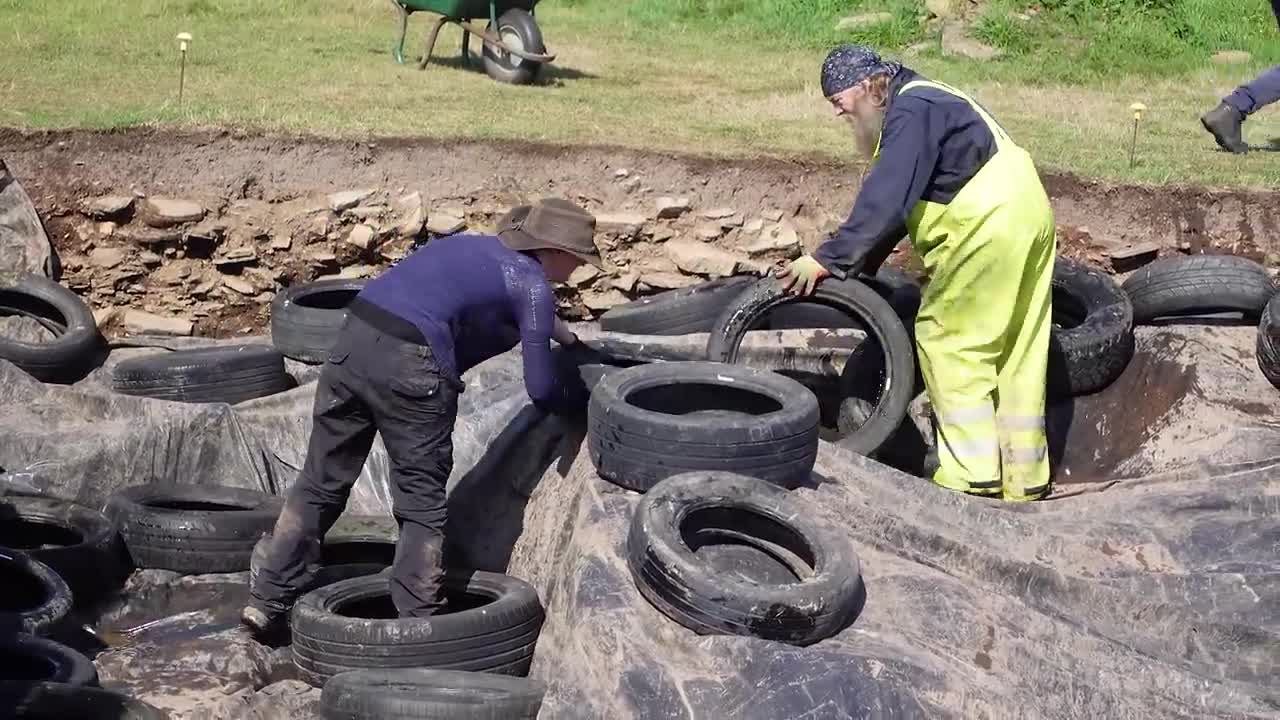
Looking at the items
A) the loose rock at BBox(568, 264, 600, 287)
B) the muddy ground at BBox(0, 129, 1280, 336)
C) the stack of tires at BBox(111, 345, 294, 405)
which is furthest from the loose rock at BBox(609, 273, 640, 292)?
the stack of tires at BBox(111, 345, 294, 405)

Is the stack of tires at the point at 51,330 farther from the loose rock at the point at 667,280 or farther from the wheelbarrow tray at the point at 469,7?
the wheelbarrow tray at the point at 469,7

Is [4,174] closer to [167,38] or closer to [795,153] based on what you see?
[167,38]

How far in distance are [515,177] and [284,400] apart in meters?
3.54

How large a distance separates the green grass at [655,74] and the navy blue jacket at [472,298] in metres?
5.67

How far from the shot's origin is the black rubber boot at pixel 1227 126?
12625 millimetres

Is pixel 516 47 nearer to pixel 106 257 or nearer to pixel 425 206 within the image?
pixel 425 206

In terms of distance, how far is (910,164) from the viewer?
24.2ft

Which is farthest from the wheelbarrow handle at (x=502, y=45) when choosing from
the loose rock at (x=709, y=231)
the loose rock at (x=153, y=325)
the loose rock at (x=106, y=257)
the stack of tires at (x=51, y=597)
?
the stack of tires at (x=51, y=597)

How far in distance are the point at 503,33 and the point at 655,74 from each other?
1.68 meters

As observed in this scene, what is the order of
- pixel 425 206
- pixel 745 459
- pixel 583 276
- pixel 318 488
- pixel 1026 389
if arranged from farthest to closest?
pixel 425 206 < pixel 583 276 < pixel 1026 389 < pixel 318 488 < pixel 745 459

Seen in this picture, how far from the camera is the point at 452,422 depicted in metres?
6.55

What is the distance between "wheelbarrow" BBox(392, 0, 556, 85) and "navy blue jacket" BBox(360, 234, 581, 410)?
27.7 ft

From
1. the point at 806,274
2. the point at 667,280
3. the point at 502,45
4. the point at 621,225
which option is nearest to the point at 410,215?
the point at 621,225

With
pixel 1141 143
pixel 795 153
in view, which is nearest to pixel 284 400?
pixel 795 153
